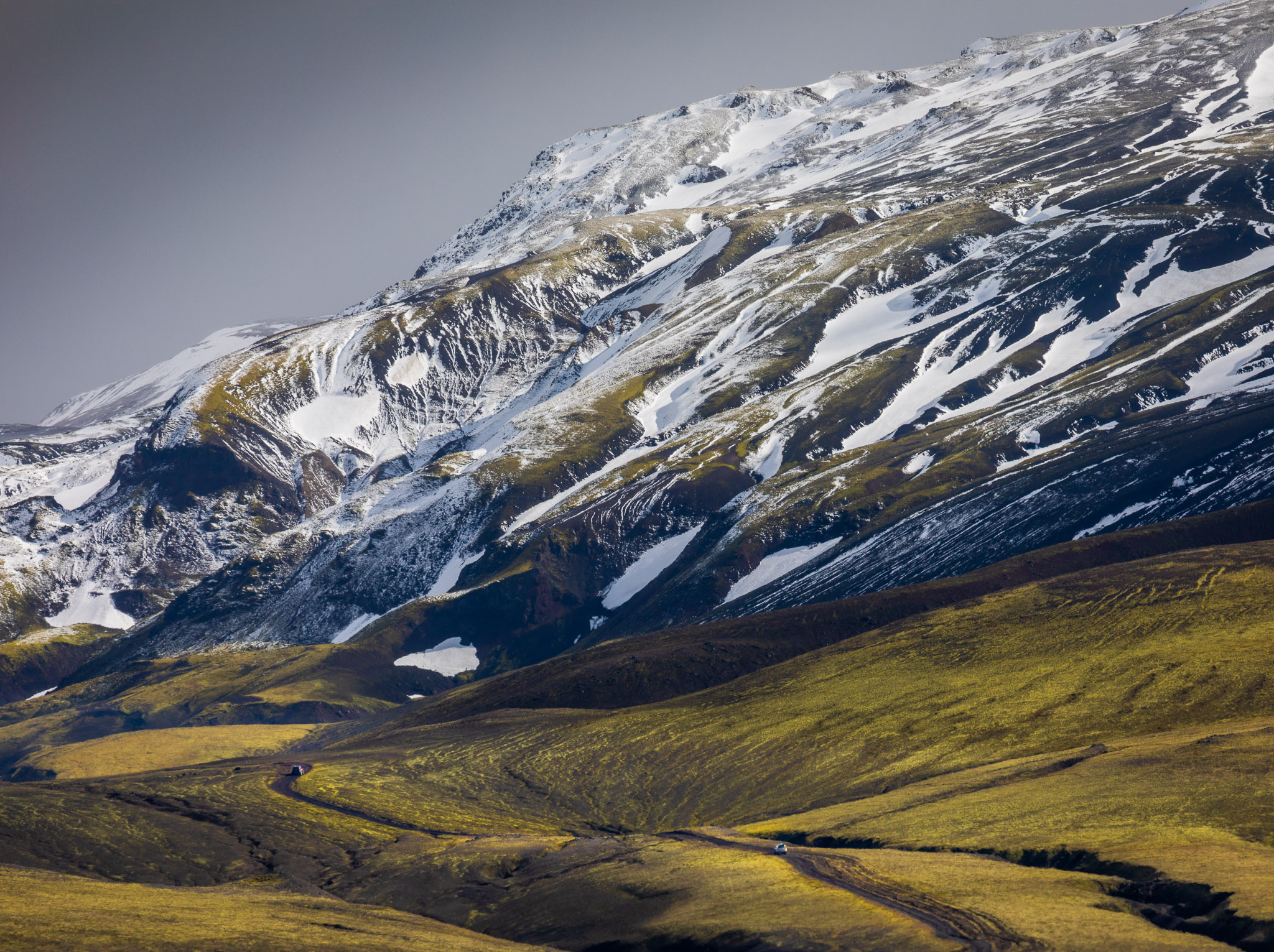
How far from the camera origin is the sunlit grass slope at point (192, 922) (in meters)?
49.3

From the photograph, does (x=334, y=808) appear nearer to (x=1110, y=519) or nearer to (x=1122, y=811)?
(x=1122, y=811)

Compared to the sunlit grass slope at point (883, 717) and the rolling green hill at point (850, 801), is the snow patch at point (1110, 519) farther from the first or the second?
the sunlit grass slope at point (883, 717)

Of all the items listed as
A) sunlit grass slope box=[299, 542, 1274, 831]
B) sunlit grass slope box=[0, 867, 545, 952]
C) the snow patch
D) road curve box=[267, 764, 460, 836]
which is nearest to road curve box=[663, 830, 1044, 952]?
sunlit grass slope box=[0, 867, 545, 952]

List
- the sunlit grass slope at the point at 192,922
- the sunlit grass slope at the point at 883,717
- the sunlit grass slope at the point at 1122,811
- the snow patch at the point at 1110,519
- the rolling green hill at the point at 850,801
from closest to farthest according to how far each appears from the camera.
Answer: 1. the sunlit grass slope at the point at 192,922
2. the sunlit grass slope at the point at 1122,811
3. the rolling green hill at the point at 850,801
4. the sunlit grass slope at the point at 883,717
5. the snow patch at the point at 1110,519

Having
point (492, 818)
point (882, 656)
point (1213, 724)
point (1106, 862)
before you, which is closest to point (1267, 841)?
point (1106, 862)

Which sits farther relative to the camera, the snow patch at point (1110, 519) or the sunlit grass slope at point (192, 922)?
the snow patch at point (1110, 519)

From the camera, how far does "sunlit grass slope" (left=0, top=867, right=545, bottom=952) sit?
162 ft

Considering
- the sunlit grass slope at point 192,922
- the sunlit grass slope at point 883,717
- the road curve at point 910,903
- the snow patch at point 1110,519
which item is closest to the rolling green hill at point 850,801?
the road curve at point 910,903

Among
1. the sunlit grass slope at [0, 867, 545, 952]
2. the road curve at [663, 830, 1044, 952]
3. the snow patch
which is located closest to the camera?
the road curve at [663, 830, 1044, 952]

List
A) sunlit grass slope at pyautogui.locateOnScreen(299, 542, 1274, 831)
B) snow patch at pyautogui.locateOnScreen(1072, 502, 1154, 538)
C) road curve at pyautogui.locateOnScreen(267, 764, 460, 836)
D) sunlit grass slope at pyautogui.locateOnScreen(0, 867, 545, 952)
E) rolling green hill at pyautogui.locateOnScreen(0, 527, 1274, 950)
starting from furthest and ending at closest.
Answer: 1. snow patch at pyautogui.locateOnScreen(1072, 502, 1154, 538)
2. road curve at pyautogui.locateOnScreen(267, 764, 460, 836)
3. sunlit grass slope at pyautogui.locateOnScreen(299, 542, 1274, 831)
4. rolling green hill at pyautogui.locateOnScreen(0, 527, 1274, 950)
5. sunlit grass slope at pyautogui.locateOnScreen(0, 867, 545, 952)

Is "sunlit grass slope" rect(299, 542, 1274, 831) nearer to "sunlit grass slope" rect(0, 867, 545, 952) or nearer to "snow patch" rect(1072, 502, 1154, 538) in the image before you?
"sunlit grass slope" rect(0, 867, 545, 952)

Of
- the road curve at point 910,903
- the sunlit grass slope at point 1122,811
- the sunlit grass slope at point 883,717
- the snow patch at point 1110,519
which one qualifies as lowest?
the snow patch at point 1110,519

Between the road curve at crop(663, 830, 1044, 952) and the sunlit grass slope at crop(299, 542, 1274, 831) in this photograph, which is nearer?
the road curve at crop(663, 830, 1044, 952)

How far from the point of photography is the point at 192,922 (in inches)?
2140
